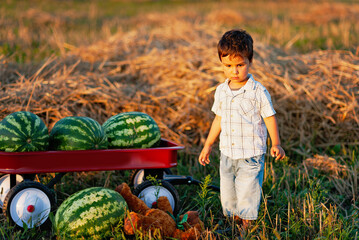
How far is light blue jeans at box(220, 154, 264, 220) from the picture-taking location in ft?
11.2

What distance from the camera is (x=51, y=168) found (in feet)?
10.9

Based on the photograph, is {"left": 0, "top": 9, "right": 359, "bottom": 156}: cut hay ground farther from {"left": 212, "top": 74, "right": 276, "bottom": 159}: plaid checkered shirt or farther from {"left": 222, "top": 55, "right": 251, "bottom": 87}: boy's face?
{"left": 222, "top": 55, "right": 251, "bottom": 87}: boy's face

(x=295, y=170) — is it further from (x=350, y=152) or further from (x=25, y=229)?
(x=25, y=229)

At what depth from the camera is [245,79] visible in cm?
346

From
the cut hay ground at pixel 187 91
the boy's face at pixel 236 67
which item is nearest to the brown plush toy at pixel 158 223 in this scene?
the boy's face at pixel 236 67

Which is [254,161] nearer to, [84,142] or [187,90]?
[84,142]

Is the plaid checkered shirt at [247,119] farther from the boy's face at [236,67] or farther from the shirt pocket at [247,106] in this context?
the boy's face at [236,67]

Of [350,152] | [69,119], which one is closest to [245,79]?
[69,119]

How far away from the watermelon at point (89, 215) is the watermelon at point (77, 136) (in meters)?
0.48

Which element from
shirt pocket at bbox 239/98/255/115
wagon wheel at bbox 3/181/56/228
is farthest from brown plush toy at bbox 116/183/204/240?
shirt pocket at bbox 239/98/255/115

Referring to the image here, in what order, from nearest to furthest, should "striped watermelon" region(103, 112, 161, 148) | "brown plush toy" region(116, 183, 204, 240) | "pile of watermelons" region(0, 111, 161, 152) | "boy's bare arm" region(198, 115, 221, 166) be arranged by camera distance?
"brown plush toy" region(116, 183, 204, 240)
"pile of watermelons" region(0, 111, 161, 152)
"boy's bare arm" region(198, 115, 221, 166)
"striped watermelon" region(103, 112, 161, 148)

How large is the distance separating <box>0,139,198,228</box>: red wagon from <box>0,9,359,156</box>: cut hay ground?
1582 mm

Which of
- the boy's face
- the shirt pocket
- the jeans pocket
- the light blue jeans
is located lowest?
the light blue jeans

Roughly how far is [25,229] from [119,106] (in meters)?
2.44
